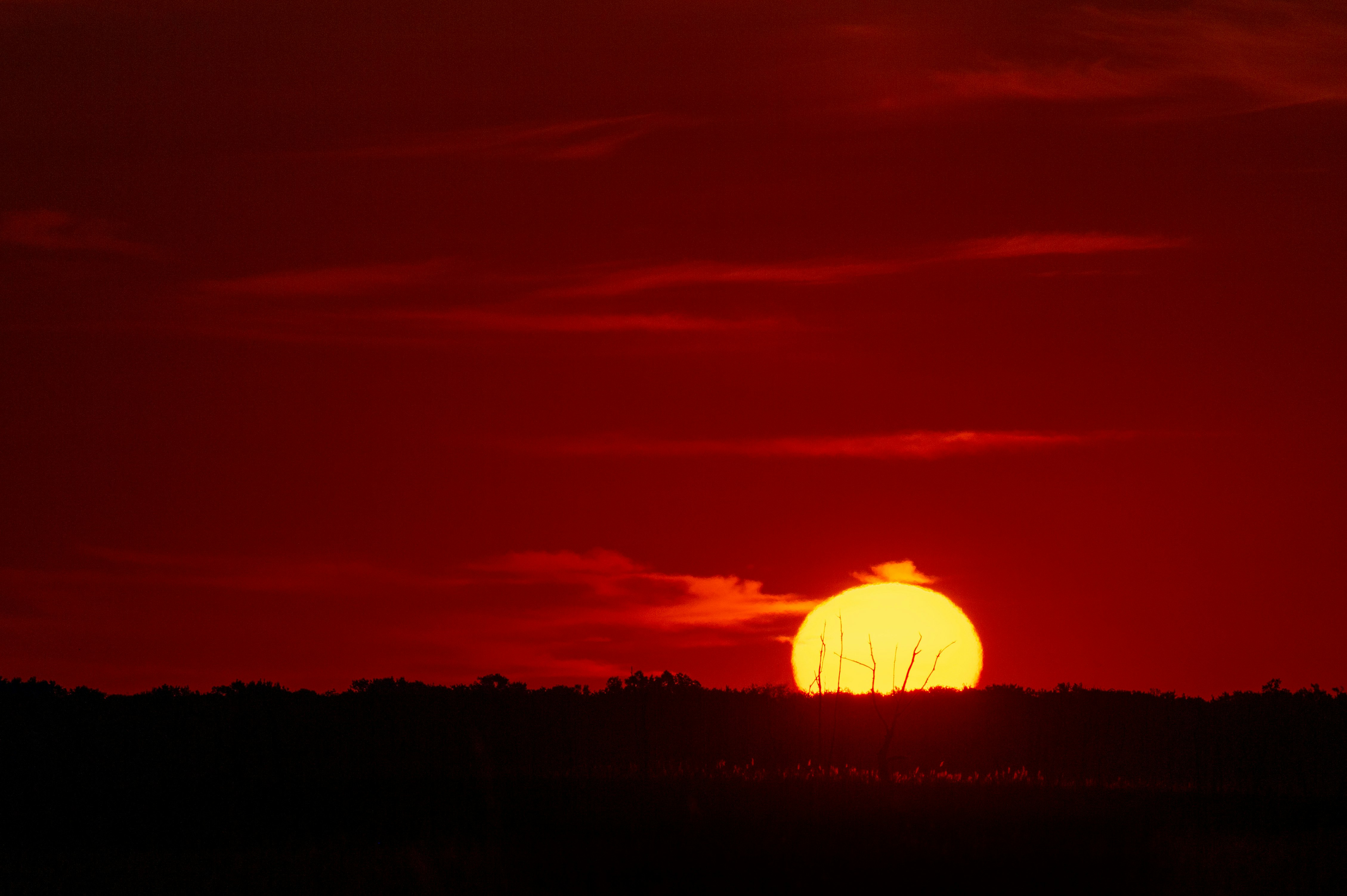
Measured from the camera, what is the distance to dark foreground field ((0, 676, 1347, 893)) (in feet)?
81.0

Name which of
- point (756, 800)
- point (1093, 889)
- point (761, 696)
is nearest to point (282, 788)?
point (756, 800)

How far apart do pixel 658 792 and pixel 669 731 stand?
30534mm

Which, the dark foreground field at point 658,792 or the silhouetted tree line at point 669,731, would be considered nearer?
the dark foreground field at point 658,792

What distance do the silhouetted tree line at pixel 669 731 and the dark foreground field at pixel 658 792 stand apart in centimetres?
15

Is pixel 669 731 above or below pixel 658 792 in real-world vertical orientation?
above

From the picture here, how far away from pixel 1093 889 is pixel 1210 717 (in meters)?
42.5

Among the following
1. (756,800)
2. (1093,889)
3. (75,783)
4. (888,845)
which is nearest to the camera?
(1093,889)

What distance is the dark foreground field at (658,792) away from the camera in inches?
973

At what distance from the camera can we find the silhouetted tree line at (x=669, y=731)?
55.0 meters

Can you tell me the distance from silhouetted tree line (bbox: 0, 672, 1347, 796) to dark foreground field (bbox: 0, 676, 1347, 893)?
152mm

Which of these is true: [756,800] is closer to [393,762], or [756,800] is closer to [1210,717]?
[393,762]

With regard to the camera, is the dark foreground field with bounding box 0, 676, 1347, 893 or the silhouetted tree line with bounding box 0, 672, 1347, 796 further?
the silhouetted tree line with bounding box 0, 672, 1347, 796

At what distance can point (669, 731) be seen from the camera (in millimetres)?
64625

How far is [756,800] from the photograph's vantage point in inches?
1249
